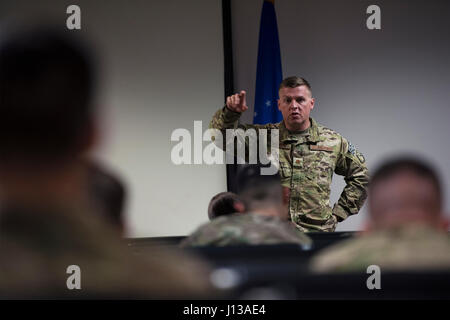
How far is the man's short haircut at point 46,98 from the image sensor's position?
0.62 m

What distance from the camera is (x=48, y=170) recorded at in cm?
63

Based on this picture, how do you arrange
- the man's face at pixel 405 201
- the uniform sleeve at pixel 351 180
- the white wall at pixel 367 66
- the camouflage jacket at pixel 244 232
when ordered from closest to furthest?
the man's face at pixel 405 201, the camouflage jacket at pixel 244 232, the uniform sleeve at pixel 351 180, the white wall at pixel 367 66

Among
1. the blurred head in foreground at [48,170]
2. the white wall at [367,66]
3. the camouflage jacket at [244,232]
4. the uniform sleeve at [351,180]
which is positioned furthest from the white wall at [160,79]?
the blurred head in foreground at [48,170]

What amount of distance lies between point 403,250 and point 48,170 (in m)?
0.56

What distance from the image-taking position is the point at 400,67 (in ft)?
14.7

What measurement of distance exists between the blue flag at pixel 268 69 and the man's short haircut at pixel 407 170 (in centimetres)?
333

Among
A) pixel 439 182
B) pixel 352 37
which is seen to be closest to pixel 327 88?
pixel 352 37

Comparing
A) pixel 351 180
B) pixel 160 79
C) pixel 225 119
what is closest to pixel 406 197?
pixel 225 119

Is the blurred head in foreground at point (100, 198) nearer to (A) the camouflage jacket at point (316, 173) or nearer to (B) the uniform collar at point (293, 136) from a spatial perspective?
(A) the camouflage jacket at point (316, 173)

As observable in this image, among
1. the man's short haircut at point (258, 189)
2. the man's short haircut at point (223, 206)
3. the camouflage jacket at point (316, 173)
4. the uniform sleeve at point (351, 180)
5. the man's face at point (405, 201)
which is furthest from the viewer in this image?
the uniform sleeve at point (351, 180)

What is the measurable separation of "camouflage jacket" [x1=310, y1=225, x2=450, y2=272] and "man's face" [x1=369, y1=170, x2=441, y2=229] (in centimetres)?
2

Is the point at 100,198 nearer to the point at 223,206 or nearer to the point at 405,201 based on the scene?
the point at 405,201

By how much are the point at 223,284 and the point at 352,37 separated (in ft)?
13.5
